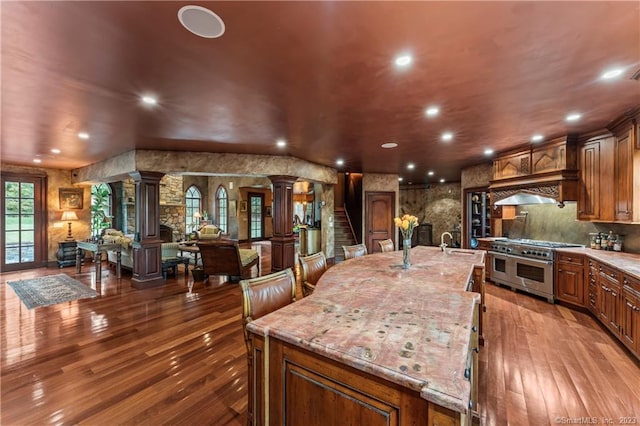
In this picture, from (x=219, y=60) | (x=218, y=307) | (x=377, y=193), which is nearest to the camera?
(x=219, y=60)

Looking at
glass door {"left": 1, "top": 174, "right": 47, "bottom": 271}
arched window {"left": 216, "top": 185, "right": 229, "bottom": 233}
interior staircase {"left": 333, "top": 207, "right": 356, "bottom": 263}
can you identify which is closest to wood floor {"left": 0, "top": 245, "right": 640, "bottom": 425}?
glass door {"left": 1, "top": 174, "right": 47, "bottom": 271}

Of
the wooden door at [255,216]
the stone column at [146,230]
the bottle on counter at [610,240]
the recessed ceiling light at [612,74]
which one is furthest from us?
the wooden door at [255,216]

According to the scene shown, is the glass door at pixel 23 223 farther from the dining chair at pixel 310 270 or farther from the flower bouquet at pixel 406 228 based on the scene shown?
the flower bouquet at pixel 406 228

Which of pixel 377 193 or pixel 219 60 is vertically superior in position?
pixel 219 60

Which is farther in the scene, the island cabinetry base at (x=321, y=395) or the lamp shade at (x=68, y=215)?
the lamp shade at (x=68, y=215)

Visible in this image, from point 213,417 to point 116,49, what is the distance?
102 inches

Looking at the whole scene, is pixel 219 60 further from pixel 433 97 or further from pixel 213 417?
pixel 213 417

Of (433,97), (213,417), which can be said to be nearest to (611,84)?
(433,97)

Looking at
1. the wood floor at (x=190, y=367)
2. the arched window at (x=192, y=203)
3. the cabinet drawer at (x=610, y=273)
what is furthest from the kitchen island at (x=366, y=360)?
the arched window at (x=192, y=203)

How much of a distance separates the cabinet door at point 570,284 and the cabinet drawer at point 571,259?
2.1 inches

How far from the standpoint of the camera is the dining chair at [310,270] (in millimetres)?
2635

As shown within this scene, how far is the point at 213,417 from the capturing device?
74.1 inches

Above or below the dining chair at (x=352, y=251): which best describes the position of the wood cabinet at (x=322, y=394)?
below

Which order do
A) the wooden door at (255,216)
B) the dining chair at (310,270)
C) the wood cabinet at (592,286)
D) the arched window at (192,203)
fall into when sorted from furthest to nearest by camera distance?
the wooden door at (255,216) → the arched window at (192,203) → the wood cabinet at (592,286) → the dining chair at (310,270)
